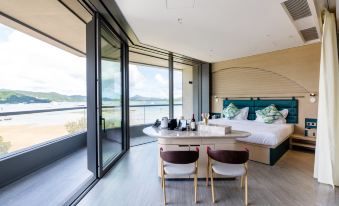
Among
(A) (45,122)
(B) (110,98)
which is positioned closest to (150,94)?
(B) (110,98)

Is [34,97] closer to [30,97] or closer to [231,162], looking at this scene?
[30,97]

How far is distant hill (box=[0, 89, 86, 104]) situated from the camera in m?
3.12

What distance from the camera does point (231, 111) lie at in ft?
19.9

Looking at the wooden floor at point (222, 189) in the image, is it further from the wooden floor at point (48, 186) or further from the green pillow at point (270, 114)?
the green pillow at point (270, 114)

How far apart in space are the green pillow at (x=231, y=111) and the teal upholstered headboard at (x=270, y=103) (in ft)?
0.91

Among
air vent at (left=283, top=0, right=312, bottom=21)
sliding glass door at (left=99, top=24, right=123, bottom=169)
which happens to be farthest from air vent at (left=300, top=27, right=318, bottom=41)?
sliding glass door at (left=99, top=24, right=123, bottom=169)

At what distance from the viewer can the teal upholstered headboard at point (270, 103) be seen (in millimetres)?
5086

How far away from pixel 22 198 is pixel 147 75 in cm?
433

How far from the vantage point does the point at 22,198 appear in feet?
7.89

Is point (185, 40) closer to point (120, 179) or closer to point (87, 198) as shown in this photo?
point (120, 179)

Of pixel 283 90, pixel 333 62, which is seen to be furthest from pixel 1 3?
pixel 283 90

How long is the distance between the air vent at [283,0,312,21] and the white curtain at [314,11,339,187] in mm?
344

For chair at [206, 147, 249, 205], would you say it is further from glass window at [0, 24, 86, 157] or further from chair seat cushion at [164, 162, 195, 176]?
glass window at [0, 24, 86, 157]

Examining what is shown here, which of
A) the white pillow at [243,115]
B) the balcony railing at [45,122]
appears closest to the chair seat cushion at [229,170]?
the balcony railing at [45,122]
